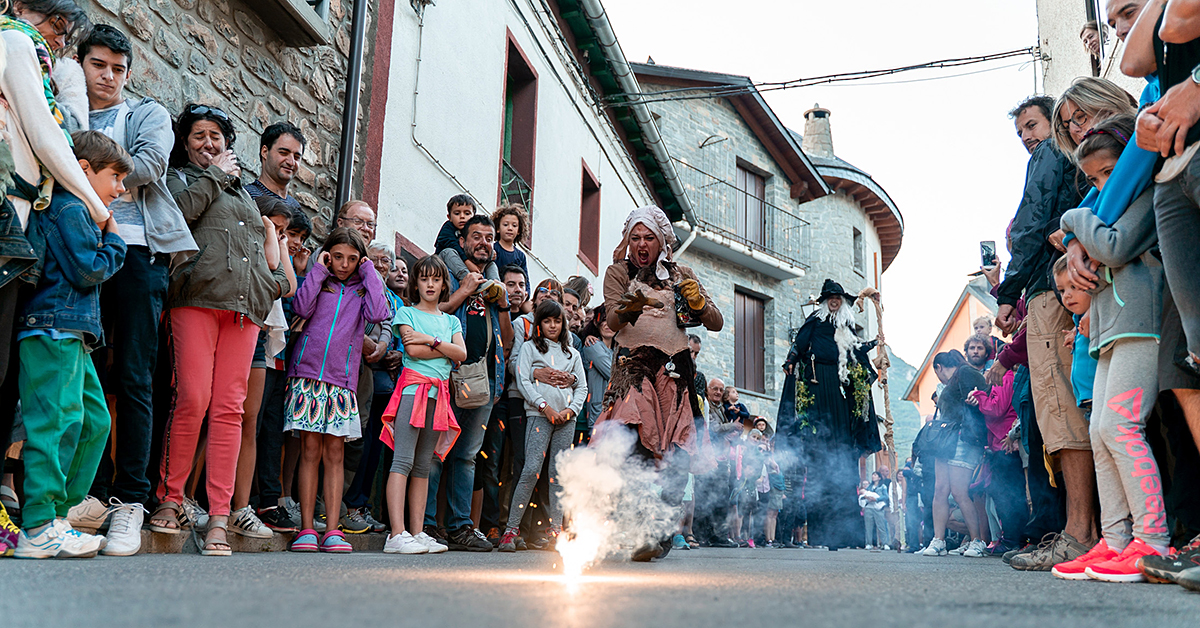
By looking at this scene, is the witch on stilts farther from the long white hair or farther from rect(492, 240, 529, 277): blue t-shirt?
rect(492, 240, 529, 277): blue t-shirt

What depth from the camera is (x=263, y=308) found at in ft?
14.8

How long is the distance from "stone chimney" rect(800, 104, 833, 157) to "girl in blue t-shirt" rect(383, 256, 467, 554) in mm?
24367

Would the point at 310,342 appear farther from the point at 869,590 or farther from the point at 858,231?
the point at 858,231

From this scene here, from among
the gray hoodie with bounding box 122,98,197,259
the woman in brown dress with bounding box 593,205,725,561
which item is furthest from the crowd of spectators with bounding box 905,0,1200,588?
the gray hoodie with bounding box 122,98,197,259

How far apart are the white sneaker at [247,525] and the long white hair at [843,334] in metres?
6.81

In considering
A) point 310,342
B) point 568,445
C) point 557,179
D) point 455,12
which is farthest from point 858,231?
point 310,342

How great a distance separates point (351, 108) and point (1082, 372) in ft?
18.8

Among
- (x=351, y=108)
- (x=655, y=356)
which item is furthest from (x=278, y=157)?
(x=655, y=356)

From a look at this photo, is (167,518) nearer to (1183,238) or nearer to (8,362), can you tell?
(8,362)

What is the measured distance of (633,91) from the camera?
15227 millimetres

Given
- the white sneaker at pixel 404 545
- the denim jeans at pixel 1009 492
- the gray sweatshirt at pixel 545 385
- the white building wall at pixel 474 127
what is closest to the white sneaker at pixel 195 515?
the white sneaker at pixel 404 545

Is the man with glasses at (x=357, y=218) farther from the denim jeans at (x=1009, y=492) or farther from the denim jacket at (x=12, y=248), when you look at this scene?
the denim jeans at (x=1009, y=492)

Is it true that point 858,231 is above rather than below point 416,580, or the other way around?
above

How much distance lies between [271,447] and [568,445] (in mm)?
2171
